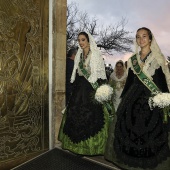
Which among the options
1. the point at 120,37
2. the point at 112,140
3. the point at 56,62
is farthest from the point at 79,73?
the point at 120,37

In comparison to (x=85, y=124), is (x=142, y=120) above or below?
above

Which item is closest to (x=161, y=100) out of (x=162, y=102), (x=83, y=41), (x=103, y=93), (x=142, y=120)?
(x=162, y=102)

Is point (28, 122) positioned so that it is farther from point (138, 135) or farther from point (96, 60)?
point (138, 135)

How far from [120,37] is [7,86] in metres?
12.5

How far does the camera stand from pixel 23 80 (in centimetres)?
418

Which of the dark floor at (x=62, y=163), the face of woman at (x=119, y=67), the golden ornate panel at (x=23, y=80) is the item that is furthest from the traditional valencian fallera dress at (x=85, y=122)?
the face of woman at (x=119, y=67)

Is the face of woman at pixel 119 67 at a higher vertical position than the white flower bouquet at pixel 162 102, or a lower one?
higher

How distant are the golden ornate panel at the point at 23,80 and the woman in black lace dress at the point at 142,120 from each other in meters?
1.69

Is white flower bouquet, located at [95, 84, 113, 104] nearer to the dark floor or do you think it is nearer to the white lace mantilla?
the white lace mantilla

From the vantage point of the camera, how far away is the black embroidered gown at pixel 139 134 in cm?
310

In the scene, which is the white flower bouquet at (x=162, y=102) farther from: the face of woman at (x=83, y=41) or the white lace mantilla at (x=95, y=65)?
the face of woman at (x=83, y=41)

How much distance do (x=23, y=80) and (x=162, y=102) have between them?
99.1 inches

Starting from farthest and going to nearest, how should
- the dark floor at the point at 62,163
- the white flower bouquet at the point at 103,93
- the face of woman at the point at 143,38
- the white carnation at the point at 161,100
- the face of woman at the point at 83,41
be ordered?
the face of woman at the point at 83,41, the dark floor at the point at 62,163, the white flower bouquet at the point at 103,93, the face of woman at the point at 143,38, the white carnation at the point at 161,100

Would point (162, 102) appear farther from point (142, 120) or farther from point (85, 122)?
point (85, 122)
